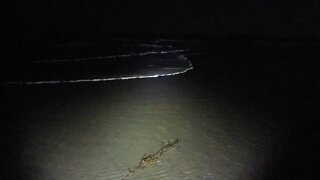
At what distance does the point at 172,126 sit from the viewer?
13.1ft

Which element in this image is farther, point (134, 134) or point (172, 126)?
point (172, 126)

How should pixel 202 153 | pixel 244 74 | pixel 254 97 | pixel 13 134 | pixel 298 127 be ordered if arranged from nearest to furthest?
pixel 202 153 → pixel 13 134 → pixel 298 127 → pixel 254 97 → pixel 244 74

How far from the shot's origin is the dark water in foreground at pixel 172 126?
315cm

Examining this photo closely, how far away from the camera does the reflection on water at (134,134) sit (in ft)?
10.2

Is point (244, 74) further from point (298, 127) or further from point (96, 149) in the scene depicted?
point (96, 149)

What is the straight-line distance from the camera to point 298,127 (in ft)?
13.6

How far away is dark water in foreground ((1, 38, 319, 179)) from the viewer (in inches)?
124

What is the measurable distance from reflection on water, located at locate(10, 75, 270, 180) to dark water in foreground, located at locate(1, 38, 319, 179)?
0.03ft

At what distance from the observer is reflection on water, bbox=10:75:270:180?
3.10m

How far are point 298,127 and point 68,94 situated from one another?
3173 millimetres

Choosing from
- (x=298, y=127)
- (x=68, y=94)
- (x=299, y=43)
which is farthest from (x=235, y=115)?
(x=299, y=43)

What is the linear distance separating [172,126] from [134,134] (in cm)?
48

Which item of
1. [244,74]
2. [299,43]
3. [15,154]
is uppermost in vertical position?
[299,43]

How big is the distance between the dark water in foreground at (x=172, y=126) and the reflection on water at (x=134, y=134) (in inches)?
0.4
